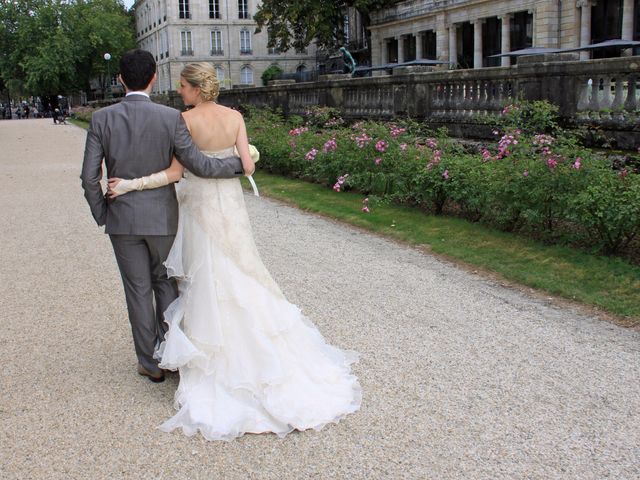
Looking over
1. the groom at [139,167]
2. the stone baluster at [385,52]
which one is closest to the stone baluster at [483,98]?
the groom at [139,167]

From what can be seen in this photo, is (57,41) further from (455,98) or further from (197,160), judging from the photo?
(197,160)

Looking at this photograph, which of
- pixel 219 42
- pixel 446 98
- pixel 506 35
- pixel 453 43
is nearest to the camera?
pixel 446 98

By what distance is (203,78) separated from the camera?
14.1ft

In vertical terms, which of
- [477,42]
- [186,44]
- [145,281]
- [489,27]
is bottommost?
[145,281]

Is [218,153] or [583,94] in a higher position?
[583,94]

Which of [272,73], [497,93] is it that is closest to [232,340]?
[497,93]

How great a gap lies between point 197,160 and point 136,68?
0.64 m

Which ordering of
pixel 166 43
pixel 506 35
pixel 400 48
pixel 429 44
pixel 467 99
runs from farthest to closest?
pixel 166 43 → pixel 400 48 → pixel 429 44 → pixel 506 35 → pixel 467 99

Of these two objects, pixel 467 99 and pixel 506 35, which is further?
pixel 506 35

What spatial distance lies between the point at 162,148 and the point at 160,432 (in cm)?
160

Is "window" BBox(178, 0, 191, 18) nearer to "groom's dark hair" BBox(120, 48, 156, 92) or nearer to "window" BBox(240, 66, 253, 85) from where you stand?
"window" BBox(240, 66, 253, 85)

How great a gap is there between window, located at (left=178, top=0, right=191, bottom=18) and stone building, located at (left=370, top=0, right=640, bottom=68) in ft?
95.9

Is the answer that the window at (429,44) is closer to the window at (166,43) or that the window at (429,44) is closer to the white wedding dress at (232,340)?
the window at (166,43)

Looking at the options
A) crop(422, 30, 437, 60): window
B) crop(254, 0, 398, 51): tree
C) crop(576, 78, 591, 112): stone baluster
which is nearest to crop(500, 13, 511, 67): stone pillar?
crop(422, 30, 437, 60): window
